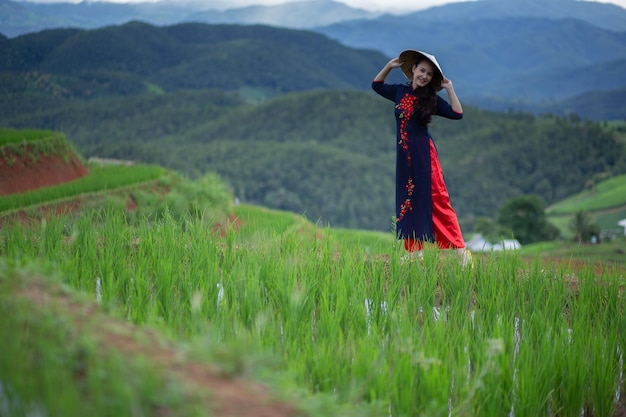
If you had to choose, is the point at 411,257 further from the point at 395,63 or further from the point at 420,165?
the point at 395,63

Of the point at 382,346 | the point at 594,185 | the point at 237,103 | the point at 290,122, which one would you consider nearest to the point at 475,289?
the point at 382,346

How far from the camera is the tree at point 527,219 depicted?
52469 millimetres

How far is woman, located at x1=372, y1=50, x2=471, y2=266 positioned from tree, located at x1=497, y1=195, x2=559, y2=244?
4886 centimetres

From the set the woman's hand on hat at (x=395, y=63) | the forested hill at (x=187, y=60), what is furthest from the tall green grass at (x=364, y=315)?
the forested hill at (x=187, y=60)

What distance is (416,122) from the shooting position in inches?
206

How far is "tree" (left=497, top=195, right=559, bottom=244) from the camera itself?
52.5 m

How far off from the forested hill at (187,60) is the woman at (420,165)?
189 ft

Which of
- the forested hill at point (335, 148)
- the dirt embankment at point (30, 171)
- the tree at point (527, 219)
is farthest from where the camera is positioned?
the forested hill at point (335, 148)

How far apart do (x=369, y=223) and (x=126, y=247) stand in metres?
69.7

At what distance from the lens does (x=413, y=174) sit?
5.26 m

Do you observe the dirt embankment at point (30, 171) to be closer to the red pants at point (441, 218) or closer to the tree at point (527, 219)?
the red pants at point (441, 218)

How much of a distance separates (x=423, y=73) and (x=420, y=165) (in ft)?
2.24

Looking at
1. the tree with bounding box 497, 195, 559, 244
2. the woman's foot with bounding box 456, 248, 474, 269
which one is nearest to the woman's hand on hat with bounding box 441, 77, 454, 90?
the woman's foot with bounding box 456, 248, 474, 269

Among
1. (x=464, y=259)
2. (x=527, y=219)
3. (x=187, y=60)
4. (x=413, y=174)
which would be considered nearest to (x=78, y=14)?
(x=187, y=60)
